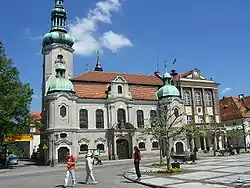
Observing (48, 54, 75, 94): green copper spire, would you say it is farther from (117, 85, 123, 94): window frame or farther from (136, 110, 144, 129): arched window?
(136, 110, 144, 129): arched window

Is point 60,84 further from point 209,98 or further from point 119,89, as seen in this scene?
point 209,98

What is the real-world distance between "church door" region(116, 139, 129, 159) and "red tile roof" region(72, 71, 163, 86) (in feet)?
35.3

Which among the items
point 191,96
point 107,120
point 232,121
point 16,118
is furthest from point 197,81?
point 16,118

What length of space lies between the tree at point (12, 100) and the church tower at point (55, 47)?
1064 cm

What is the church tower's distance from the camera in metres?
49.6

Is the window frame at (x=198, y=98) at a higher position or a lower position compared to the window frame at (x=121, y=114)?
higher

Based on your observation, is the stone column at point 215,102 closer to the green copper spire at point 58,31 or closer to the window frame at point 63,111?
the green copper spire at point 58,31

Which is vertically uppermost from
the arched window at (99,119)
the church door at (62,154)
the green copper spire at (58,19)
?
the green copper spire at (58,19)

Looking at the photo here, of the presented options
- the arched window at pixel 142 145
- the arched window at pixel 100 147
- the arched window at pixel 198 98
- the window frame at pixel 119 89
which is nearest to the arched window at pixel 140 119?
the arched window at pixel 142 145

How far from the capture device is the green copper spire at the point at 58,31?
163 ft

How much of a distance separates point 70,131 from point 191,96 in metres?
24.7

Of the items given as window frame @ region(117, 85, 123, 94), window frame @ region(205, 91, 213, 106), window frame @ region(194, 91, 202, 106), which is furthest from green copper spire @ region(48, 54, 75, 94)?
window frame @ region(205, 91, 213, 106)

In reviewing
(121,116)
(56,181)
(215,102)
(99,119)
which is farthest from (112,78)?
(56,181)

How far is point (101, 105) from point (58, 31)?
14809mm
